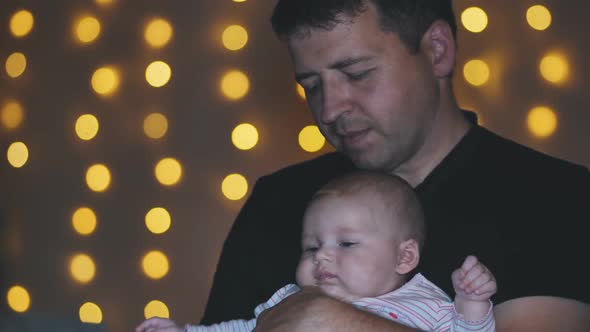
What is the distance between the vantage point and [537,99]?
8.36ft

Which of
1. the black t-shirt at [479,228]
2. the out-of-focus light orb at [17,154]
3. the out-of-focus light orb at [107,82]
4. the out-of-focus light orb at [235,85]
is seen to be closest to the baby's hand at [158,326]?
the black t-shirt at [479,228]

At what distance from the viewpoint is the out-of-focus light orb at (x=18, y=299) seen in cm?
291

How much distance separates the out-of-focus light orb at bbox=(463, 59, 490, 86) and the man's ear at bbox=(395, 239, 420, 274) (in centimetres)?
117

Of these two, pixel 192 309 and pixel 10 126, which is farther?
pixel 10 126

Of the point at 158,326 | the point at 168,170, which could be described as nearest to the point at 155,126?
the point at 168,170

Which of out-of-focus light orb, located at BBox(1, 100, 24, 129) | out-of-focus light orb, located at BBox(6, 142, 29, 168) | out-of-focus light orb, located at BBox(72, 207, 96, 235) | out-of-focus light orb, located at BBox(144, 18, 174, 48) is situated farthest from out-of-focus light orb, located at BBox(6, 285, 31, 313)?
out-of-focus light orb, located at BBox(144, 18, 174, 48)

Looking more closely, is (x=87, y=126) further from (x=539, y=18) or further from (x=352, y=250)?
(x=352, y=250)

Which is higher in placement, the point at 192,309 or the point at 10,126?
the point at 10,126

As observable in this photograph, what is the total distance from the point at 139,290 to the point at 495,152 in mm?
1447

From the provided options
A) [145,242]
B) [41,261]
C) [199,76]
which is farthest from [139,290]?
[199,76]

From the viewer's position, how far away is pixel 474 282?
1.36 metres

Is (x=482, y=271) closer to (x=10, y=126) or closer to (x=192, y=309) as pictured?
(x=192, y=309)

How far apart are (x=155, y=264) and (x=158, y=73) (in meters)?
0.59

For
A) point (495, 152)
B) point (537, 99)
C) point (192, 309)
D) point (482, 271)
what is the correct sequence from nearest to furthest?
point (482, 271), point (495, 152), point (537, 99), point (192, 309)
